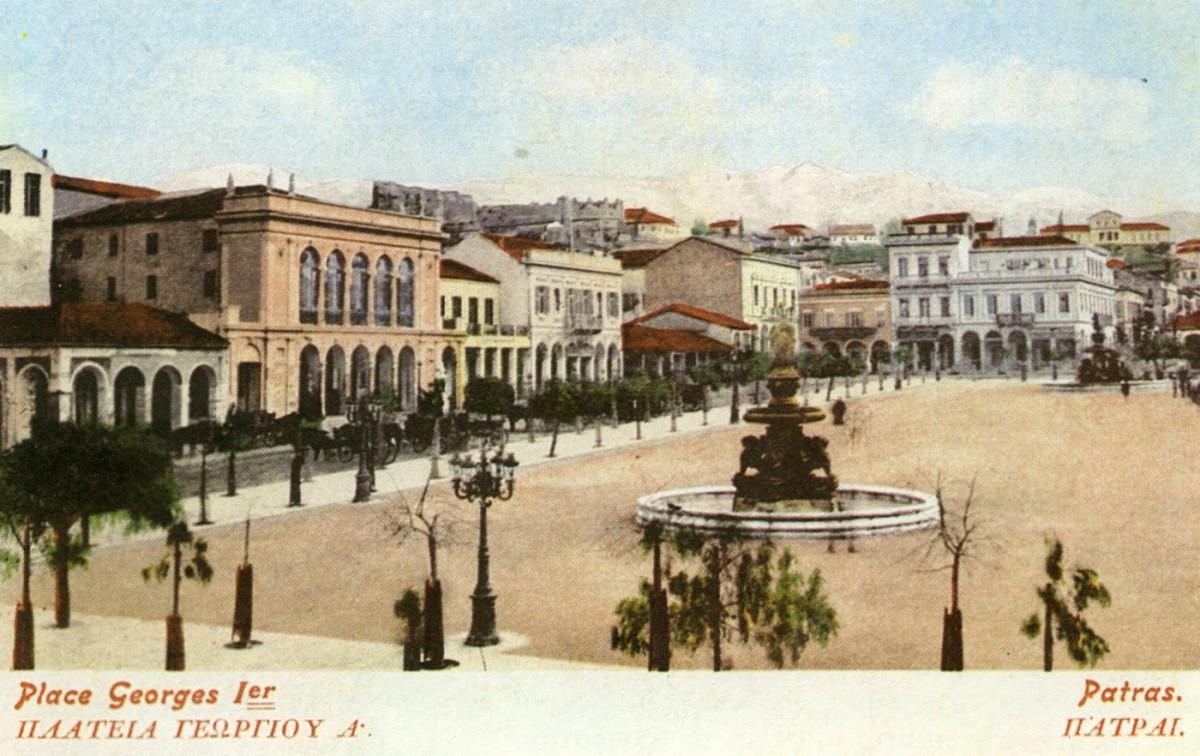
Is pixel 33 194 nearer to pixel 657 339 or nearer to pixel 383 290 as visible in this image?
pixel 383 290

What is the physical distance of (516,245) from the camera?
7324 millimetres

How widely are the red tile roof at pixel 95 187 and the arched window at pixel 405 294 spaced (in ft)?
5.17

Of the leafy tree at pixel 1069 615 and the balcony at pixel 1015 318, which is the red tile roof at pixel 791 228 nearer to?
the balcony at pixel 1015 318

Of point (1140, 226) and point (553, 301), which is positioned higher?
point (1140, 226)

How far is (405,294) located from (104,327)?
186 cm

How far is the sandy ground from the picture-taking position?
18.5 feet

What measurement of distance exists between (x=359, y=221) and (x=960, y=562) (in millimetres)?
4306

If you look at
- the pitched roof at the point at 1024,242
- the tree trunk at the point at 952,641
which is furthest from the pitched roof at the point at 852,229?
the tree trunk at the point at 952,641

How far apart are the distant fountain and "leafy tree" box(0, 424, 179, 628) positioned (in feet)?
20.4

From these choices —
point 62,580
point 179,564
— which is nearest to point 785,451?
point 179,564

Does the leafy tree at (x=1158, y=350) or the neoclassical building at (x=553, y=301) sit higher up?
the neoclassical building at (x=553, y=301)

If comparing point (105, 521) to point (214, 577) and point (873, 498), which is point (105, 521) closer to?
point (214, 577)

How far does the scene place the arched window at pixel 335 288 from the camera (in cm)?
655

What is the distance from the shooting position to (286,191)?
6.33 m
